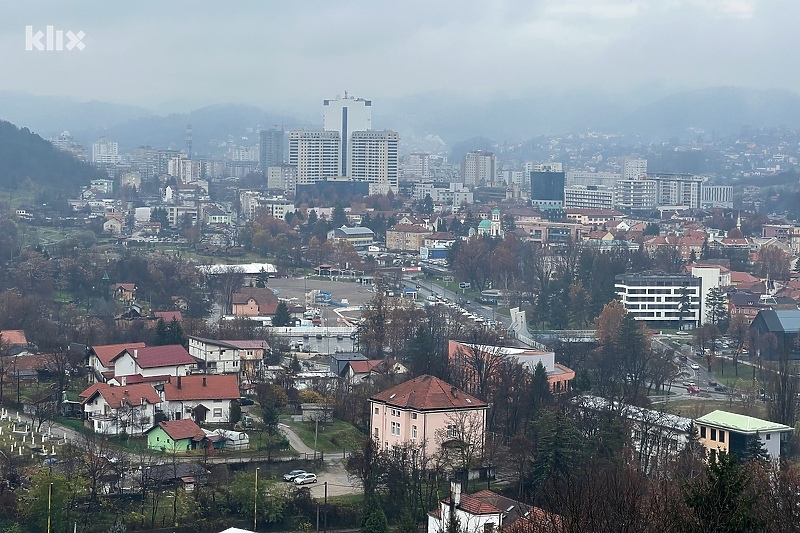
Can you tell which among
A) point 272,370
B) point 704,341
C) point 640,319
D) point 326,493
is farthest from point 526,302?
point 326,493

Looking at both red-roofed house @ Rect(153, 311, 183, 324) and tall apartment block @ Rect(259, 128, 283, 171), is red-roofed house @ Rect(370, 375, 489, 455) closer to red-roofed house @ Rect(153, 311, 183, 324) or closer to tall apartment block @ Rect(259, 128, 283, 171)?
red-roofed house @ Rect(153, 311, 183, 324)

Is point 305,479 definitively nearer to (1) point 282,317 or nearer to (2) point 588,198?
(1) point 282,317

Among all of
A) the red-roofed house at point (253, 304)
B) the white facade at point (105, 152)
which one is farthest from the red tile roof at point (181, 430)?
the white facade at point (105, 152)

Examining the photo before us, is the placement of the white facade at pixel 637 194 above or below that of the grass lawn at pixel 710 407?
above

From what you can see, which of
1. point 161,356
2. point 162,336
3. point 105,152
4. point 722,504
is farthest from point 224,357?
point 105,152

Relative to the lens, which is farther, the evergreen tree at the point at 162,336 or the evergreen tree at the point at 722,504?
the evergreen tree at the point at 162,336

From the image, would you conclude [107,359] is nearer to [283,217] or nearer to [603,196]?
[283,217]

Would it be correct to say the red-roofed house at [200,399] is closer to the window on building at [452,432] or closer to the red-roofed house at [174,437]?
the red-roofed house at [174,437]
